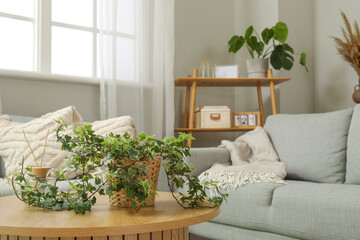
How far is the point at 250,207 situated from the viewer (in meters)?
1.96

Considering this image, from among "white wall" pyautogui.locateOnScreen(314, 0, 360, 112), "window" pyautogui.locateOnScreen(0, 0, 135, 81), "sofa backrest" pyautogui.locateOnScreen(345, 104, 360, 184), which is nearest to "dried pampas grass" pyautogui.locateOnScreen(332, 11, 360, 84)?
"white wall" pyautogui.locateOnScreen(314, 0, 360, 112)

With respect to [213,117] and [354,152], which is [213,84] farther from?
[354,152]

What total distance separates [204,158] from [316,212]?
2.91 ft

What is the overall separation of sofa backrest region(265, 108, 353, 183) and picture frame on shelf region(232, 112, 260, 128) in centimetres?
99

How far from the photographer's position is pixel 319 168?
7.68 feet

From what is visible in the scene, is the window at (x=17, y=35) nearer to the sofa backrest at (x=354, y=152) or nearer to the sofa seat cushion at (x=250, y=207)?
the sofa seat cushion at (x=250, y=207)

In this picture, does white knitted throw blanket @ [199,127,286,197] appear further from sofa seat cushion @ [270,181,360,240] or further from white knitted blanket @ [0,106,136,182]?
white knitted blanket @ [0,106,136,182]

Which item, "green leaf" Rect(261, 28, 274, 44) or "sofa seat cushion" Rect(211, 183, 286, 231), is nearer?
"sofa seat cushion" Rect(211, 183, 286, 231)

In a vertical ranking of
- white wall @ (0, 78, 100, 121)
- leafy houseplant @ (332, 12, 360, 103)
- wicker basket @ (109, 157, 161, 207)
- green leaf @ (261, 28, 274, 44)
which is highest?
green leaf @ (261, 28, 274, 44)

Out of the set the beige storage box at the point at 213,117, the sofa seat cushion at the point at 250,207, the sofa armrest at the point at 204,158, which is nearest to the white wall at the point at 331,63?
the beige storage box at the point at 213,117

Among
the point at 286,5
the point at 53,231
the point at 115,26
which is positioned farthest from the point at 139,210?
the point at 286,5

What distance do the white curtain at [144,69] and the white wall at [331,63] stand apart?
1.60 metres

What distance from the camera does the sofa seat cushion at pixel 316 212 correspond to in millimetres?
1629

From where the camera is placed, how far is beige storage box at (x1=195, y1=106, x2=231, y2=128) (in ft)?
11.5
